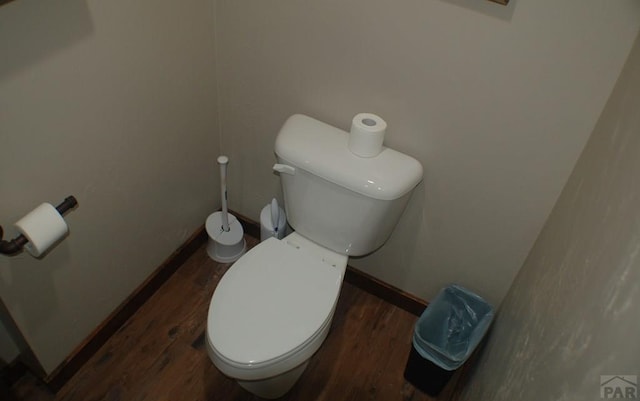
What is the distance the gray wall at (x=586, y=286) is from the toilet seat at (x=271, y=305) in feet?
1.65

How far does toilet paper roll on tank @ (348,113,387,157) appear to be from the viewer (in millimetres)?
1313

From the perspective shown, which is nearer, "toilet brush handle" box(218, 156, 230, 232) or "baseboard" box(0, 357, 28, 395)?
"baseboard" box(0, 357, 28, 395)

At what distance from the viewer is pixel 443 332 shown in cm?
163

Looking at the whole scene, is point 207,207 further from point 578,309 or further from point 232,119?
point 578,309

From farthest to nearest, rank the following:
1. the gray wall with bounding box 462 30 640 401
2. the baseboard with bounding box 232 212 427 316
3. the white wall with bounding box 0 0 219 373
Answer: the baseboard with bounding box 232 212 427 316
the white wall with bounding box 0 0 219 373
the gray wall with bounding box 462 30 640 401

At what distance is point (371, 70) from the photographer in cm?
134

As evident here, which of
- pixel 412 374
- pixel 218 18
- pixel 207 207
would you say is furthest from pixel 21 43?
pixel 412 374

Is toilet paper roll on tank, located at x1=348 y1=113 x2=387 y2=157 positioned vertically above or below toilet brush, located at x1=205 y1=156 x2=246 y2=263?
above

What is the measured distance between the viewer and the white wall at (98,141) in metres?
1.03

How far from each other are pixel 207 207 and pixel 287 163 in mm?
690

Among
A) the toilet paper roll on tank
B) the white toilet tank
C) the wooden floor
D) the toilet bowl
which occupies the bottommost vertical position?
the wooden floor

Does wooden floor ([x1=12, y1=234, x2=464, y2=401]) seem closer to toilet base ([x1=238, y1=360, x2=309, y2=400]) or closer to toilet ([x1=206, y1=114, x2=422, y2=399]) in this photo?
toilet base ([x1=238, y1=360, x2=309, y2=400])

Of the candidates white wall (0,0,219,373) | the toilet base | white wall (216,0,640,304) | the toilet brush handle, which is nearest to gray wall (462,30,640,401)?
white wall (216,0,640,304)

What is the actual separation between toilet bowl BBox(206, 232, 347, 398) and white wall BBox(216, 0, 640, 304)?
42 centimetres
